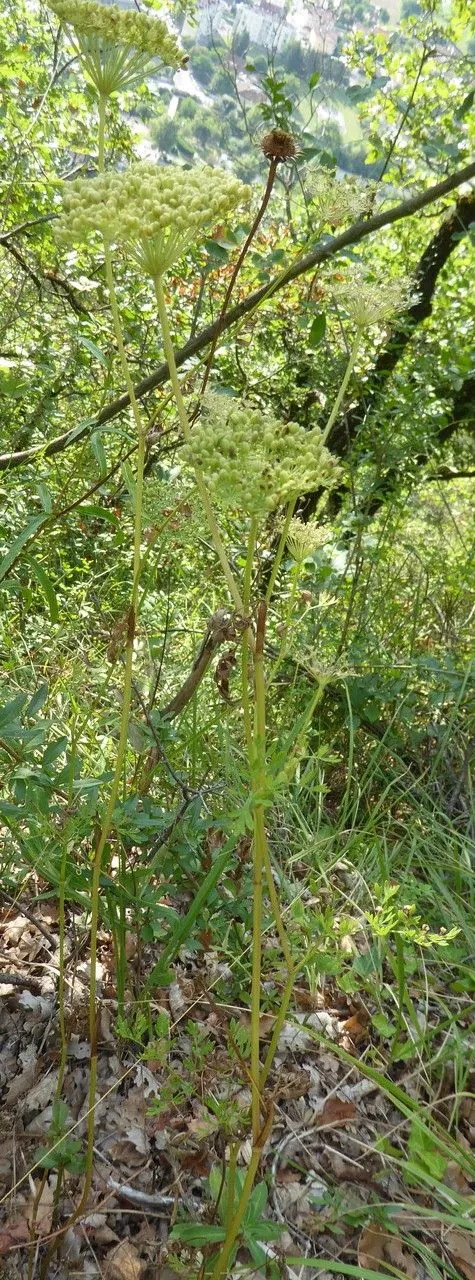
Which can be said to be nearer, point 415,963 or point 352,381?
point 415,963

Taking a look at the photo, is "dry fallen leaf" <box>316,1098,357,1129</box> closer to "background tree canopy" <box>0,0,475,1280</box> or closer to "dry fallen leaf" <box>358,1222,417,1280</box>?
"background tree canopy" <box>0,0,475,1280</box>

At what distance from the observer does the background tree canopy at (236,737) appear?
48.5 inches

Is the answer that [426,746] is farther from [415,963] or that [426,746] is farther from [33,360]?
[33,360]

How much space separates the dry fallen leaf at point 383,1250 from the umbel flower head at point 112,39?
77.6 inches

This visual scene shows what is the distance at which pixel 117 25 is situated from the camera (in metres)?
1.09

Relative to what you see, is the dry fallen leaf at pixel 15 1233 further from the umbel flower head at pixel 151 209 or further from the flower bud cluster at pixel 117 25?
the flower bud cluster at pixel 117 25

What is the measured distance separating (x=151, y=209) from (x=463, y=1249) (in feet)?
6.12

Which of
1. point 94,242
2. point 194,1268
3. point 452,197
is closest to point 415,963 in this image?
point 194,1268

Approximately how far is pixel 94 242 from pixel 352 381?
1488 millimetres

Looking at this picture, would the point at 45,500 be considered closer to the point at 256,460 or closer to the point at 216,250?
the point at 256,460

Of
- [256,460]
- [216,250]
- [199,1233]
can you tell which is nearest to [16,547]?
[256,460]

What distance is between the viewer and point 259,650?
876mm

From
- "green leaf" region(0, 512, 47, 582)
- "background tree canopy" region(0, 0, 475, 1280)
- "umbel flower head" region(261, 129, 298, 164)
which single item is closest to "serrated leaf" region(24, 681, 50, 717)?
"background tree canopy" region(0, 0, 475, 1280)

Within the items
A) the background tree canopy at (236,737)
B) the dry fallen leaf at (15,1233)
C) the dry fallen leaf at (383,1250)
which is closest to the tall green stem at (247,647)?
the background tree canopy at (236,737)
